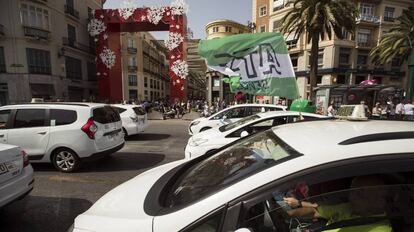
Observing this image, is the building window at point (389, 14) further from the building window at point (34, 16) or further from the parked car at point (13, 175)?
the parked car at point (13, 175)

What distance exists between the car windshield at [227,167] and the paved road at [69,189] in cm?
232

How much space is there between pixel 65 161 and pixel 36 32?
79.4 feet

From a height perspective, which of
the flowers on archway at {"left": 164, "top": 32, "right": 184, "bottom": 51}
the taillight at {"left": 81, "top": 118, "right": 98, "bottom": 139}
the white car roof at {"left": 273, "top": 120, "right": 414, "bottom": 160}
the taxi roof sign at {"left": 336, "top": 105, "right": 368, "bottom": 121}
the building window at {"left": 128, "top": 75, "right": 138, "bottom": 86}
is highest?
Result: the flowers on archway at {"left": 164, "top": 32, "right": 184, "bottom": 51}

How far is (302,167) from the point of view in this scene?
134cm

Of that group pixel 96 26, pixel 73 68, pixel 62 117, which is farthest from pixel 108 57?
pixel 62 117

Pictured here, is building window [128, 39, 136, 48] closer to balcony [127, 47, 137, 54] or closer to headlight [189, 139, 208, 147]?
balcony [127, 47, 137, 54]

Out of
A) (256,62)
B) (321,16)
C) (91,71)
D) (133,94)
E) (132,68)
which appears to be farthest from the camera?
(133,94)

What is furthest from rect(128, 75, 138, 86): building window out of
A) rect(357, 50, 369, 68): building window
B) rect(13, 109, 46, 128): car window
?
rect(13, 109, 46, 128): car window

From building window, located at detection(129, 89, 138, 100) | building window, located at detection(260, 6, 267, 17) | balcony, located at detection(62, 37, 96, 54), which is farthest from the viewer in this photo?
building window, located at detection(129, 89, 138, 100)

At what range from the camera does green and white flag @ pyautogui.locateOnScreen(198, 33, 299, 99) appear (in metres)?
5.10

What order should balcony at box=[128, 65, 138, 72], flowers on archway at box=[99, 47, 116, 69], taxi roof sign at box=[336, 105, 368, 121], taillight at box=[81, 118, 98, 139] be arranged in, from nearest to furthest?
taxi roof sign at box=[336, 105, 368, 121]
taillight at box=[81, 118, 98, 139]
flowers on archway at box=[99, 47, 116, 69]
balcony at box=[128, 65, 138, 72]

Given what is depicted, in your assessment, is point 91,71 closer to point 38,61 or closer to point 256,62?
point 38,61

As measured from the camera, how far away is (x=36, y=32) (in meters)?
23.7

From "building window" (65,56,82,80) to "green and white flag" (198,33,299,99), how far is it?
27.4 metres
